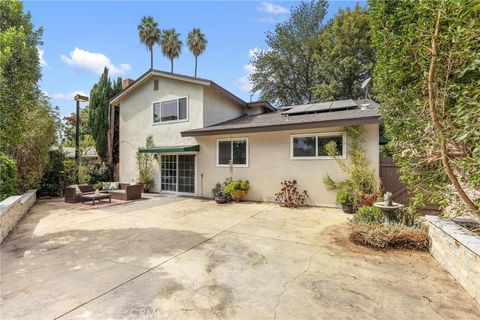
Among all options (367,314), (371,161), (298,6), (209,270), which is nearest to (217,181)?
(371,161)

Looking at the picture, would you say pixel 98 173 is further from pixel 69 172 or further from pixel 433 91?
pixel 433 91

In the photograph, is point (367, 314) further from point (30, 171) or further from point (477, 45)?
point (30, 171)

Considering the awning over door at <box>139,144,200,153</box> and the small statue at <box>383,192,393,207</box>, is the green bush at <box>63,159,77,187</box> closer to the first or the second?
the awning over door at <box>139,144,200,153</box>

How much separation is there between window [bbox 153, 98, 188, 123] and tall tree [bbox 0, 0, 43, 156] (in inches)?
308

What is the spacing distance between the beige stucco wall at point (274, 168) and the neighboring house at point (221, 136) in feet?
0.11

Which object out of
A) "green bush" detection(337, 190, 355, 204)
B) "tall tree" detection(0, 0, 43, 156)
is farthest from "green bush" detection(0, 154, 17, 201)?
"green bush" detection(337, 190, 355, 204)

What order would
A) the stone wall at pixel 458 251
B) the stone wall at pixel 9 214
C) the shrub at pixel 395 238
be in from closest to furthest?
the stone wall at pixel 458 251, the shrub at pixel 395 238, the stone wall at pixel 9 214

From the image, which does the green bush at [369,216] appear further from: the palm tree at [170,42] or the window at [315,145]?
the palm tree at [170,42]

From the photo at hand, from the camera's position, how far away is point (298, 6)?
1063 inches

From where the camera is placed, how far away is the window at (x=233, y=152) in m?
11.9

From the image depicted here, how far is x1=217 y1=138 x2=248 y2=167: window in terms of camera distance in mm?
11867

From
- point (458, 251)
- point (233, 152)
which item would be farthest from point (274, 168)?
point (458, 251)

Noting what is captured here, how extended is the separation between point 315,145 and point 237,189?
4.09 m

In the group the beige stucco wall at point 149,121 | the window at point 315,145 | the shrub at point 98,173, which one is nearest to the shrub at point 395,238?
the window at point 315,145
